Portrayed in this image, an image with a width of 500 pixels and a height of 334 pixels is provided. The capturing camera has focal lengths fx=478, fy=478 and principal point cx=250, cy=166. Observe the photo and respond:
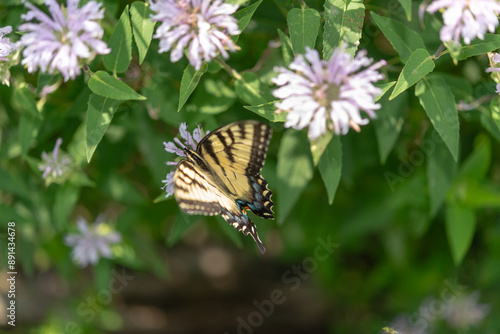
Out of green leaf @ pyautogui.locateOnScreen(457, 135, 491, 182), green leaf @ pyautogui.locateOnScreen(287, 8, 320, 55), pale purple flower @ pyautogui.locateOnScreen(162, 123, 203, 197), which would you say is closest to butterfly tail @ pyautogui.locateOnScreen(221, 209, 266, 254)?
pale purple flower @ pyautogui.locateOnScreen(162, 123, 203, 197)

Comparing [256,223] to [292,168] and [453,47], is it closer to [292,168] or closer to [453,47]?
[292,168]

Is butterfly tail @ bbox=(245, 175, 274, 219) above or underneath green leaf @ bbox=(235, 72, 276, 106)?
underneath

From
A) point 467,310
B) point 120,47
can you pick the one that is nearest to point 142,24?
point 120,47

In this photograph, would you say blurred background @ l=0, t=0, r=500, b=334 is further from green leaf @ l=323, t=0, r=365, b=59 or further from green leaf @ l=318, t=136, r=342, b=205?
green leaf @ l=323, t=0, r=365, b=59

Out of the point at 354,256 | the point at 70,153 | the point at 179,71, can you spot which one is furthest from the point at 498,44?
the point at 354,256

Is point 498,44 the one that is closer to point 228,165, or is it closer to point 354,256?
point 228,165
